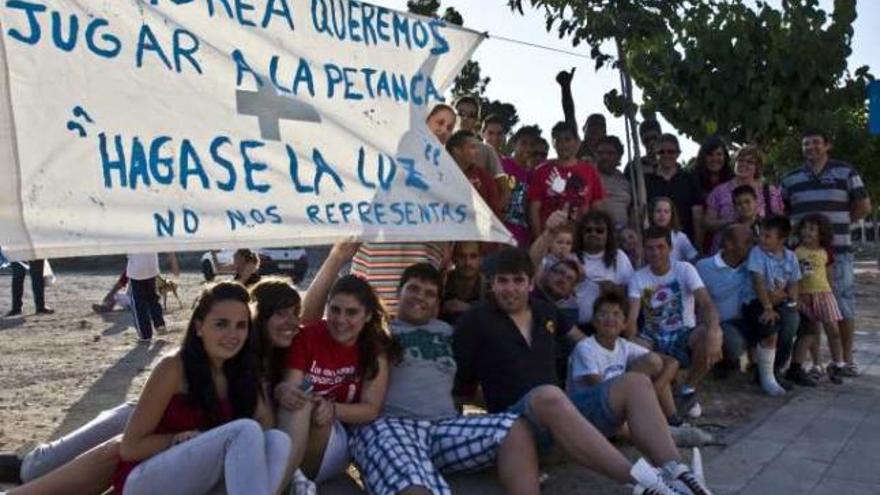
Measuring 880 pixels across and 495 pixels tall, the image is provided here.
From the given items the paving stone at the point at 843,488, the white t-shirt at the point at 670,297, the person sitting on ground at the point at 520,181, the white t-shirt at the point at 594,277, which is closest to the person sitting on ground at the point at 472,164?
the person sitting on ground at the point at 520,181

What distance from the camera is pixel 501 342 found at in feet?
16.3

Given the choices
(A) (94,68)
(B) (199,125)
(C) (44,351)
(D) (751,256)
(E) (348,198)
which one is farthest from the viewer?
(C) (44,351)

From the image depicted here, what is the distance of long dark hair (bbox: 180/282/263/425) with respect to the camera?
393 cm

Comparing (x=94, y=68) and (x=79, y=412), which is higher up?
(x=94, y=68)

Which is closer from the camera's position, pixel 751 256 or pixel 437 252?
pixel 437 252

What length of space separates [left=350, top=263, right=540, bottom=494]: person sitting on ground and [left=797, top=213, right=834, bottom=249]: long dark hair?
4.12 meters

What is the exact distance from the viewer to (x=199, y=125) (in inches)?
151

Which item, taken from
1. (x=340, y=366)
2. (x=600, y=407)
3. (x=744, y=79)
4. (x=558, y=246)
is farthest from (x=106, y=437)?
(x=744, y=79)

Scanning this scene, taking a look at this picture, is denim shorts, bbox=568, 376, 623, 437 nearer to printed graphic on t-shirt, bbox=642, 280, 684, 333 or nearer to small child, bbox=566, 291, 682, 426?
small child, bbox=566, 291, 682, 426

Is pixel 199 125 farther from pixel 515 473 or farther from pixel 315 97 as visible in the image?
pixel 515 473

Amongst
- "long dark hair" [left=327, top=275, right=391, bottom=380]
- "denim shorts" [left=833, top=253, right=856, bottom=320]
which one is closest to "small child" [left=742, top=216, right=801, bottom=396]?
"denim shorts" [left=833, top=253, right=856, bottom=320]

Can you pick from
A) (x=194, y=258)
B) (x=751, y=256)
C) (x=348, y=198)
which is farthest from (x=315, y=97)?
(x=194, y=258)

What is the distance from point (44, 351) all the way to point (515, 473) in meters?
7.33

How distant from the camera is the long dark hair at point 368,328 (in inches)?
180
